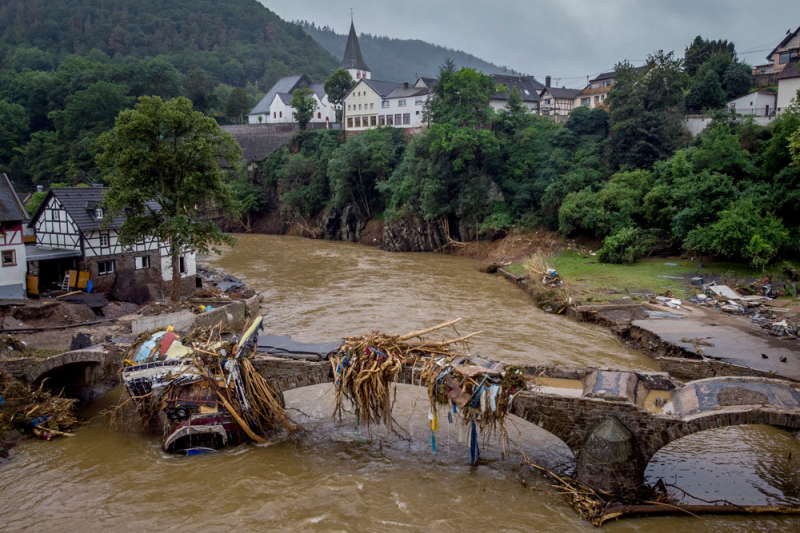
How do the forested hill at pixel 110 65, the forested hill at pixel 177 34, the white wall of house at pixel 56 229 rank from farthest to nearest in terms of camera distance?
the forested hill at pixel 177 34 < the forested hill at pixel 110 65 < the white wall of house at pixel 56 229

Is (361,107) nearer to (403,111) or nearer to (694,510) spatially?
(403,111)

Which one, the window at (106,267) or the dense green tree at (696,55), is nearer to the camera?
the window at (106,267)

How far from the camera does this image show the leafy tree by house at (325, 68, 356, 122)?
73.5m

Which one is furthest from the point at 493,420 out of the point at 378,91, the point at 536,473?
the point at 378,91

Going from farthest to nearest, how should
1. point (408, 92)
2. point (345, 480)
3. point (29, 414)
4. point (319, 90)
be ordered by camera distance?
point (319, 90), point (408, 92), point (29, 414), point (345, 480)

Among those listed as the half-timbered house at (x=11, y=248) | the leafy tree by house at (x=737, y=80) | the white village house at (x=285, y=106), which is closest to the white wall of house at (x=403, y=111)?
the white village house at (x=285, y=106)

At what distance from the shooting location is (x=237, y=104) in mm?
89000

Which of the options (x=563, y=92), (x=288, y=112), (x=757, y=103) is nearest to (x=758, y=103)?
(x=757, y=103)

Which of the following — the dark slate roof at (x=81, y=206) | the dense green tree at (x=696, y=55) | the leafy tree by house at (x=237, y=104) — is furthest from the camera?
the leafy tree by house at (x=237, y=104)

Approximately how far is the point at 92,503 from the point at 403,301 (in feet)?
63.1

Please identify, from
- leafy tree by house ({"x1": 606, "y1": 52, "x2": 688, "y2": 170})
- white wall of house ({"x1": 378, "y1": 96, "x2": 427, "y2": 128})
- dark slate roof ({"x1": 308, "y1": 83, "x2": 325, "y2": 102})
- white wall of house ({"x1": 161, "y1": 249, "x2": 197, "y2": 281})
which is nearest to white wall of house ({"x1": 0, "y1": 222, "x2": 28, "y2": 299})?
white wall of house ({"x1": 161, "y1": 249, "x2": 197, "y2": 281})

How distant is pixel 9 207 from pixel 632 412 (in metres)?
27.0

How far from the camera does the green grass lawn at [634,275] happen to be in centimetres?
2725

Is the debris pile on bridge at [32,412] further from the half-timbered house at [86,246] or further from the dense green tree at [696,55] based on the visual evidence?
the dense green tree at [696,55]
